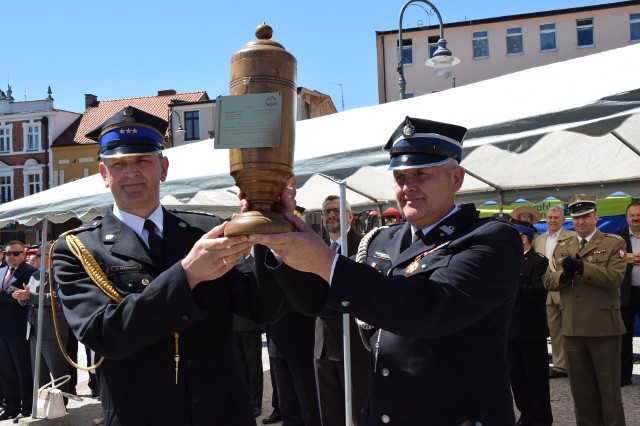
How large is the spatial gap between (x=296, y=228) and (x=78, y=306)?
0.85m

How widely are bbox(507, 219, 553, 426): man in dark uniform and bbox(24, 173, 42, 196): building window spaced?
49.0 meters

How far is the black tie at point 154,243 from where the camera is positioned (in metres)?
2.62

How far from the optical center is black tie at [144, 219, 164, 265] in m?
2.62

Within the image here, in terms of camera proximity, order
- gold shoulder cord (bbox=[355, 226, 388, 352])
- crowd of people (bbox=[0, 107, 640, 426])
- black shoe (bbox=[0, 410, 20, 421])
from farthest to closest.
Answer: black shoe (bbox=[0, 410, 20, 421]) < gold shoulder cord (bbox=[355, 226, 388, 352]) < crowd of people (bbox=[0, 107, 640, 426])

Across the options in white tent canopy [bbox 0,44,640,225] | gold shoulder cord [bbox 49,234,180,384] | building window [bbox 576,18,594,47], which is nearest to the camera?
gold shoulder cord [bbox 49,234,180,384]

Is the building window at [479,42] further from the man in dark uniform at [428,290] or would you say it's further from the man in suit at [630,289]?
the man in dark uniform at [428,290]

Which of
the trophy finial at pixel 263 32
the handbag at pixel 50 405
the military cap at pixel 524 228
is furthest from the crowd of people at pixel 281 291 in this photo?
the handbag at pixel 50 405

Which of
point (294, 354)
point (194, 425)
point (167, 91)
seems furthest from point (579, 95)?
point (167, 91)

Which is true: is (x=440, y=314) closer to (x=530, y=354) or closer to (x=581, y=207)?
(x=530, y=354)

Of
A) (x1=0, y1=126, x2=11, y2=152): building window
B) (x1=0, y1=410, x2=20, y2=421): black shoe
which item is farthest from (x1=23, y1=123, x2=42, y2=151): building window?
(x1=0, y1=410, x2=20, y2=421): black shoe

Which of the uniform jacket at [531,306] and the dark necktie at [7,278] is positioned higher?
the dark necktie at [7,278]

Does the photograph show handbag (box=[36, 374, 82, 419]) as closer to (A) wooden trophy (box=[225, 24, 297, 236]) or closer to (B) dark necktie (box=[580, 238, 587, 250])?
(B) dark necktie (box=[580, 238, 587, 250])

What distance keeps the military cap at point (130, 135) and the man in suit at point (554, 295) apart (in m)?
6.66

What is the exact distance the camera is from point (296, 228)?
7.00 feet
